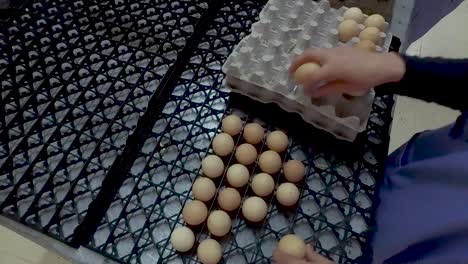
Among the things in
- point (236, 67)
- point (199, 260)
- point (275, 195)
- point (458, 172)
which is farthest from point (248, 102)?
point (458, 172)

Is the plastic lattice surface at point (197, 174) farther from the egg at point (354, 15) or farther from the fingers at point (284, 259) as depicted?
the egg at point (354, 15)

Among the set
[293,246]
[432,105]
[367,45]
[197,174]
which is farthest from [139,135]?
[432,105]

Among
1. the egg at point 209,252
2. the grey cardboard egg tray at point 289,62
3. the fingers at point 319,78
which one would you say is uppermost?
the fingers at point 319,78

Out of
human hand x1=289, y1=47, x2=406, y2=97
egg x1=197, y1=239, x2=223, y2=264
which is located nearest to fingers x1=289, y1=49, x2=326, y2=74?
human hand x1=289, y1=47, x2=406, y2=97

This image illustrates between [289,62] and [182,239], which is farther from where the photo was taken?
[289,62]

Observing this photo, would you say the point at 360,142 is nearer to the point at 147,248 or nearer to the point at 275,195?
the point at 275,195

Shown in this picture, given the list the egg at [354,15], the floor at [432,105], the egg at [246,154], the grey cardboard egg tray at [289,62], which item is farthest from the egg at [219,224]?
the egg at [354,15]

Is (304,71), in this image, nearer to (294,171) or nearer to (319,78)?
(319,78)
